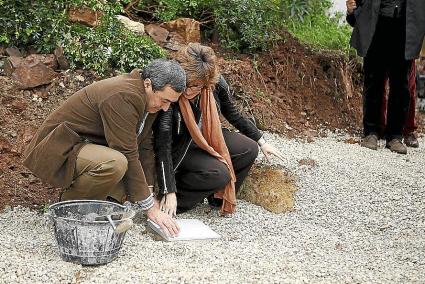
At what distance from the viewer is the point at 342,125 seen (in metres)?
8.33

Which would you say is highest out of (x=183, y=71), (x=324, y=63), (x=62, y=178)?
(x=183, y=71)

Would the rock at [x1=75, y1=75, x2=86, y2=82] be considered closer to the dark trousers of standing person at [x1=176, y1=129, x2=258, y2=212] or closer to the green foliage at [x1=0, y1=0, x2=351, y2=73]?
the green foliage at [x1=0, y1=0, x2=351, y2=73]

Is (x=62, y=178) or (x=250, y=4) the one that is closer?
(x=62, y=178)

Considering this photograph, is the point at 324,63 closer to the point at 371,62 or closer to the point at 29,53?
the point at 371,62

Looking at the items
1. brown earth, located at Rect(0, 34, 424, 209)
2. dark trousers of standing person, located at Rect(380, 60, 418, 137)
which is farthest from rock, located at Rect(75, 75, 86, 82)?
dark trousers of standing person, located at Rect(380, 60, 418, 137)

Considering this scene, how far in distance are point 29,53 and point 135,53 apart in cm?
96

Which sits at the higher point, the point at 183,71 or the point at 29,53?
the point at 183,71

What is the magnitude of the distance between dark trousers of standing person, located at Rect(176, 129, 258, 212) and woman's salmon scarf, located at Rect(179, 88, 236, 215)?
2.5 inches

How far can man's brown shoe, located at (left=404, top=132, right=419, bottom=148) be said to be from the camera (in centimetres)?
777

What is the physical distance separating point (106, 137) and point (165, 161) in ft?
2.09

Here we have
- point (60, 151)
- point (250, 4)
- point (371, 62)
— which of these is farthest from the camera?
point (250, 4)

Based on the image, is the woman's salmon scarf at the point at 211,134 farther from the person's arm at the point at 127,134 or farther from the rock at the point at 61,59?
the rock at the point at 61,59

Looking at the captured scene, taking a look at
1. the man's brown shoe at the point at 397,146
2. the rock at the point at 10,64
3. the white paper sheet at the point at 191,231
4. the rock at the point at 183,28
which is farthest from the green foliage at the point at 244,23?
the white paper sheet at the point at 191,231

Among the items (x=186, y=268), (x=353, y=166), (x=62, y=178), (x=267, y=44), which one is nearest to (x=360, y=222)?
(x=353, y=166)
